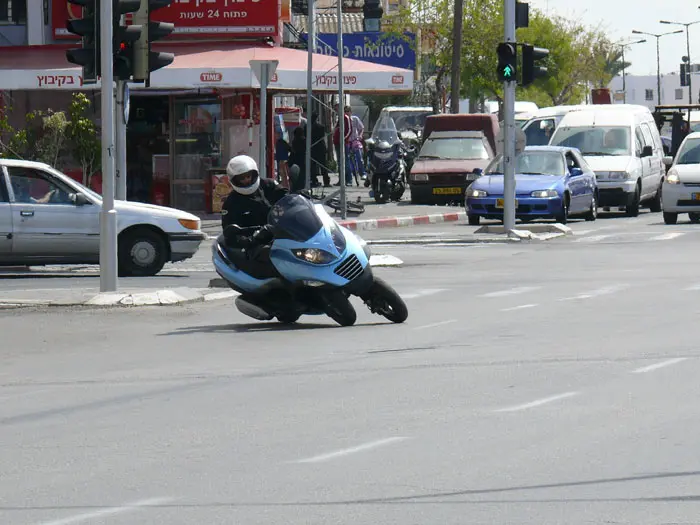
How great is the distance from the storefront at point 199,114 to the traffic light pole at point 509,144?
579cm

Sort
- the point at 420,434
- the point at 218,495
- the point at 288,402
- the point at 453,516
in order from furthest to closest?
the point at 288,402
the point at 420,434
the point at 218,495
the point at 453,516

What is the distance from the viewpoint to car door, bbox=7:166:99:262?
864 inches

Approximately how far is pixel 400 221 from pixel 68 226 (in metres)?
13.4

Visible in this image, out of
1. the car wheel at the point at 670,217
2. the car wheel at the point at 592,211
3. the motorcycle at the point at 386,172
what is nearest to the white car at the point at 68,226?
the car wheel at the point at 670,217

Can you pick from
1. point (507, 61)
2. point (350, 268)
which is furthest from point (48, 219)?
point (507, 61)

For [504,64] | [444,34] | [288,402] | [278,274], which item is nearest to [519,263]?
[504,64]

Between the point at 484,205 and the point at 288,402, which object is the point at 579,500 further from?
the point at 484,205

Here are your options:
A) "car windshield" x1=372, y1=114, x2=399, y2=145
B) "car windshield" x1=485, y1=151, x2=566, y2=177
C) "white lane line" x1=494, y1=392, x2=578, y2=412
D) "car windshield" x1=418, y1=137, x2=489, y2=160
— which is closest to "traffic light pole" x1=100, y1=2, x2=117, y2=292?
"white lane line" x1=494, y1=392, x2=578, y2=412

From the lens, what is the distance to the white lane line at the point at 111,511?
22.2 ft

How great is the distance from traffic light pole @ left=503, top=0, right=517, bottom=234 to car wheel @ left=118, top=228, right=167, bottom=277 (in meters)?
8.39

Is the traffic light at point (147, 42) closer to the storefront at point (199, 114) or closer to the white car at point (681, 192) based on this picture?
the storefront at point (199, 114)

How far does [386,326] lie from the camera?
15305mm

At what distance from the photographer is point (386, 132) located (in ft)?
153

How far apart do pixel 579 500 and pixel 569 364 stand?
4897 mm
